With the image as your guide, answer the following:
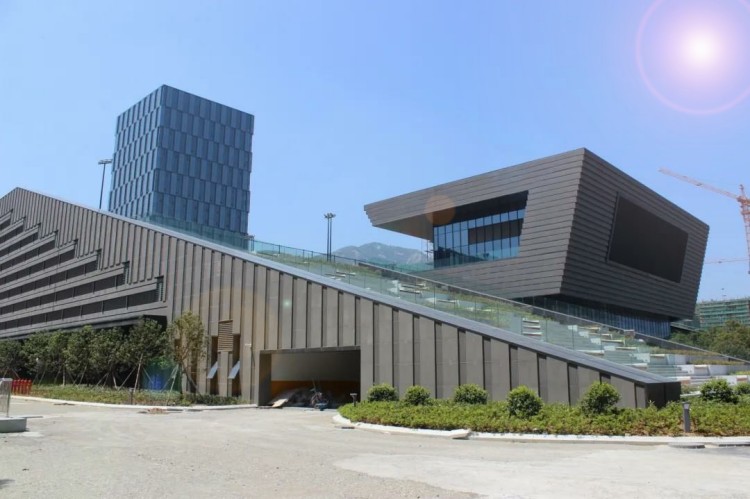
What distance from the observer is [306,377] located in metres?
38.1

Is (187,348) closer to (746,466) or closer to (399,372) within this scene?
(399,372)

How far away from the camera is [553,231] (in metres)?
50.7

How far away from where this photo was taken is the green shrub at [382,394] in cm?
2503

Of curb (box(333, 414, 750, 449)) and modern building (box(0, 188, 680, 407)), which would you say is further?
modern building (box(0, 188, 680, 407))

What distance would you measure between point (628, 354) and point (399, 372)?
9419 mm

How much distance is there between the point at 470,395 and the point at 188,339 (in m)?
20.9

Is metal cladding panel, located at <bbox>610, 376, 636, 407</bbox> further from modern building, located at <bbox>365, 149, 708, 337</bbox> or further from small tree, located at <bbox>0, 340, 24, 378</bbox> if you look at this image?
small tree, located at <bbox>0, 340, 24, 378</bbox>

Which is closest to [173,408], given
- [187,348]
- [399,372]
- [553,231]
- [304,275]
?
[187,348]

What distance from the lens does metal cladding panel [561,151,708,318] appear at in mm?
50281

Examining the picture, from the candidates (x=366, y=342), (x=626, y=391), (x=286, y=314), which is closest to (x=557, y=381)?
(x=626, y=391)

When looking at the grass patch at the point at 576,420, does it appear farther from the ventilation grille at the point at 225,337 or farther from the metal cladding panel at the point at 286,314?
the ventilation grille at the point at 225,337

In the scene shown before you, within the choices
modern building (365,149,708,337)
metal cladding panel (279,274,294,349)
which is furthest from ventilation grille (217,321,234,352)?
modern building (365,149,708,337)

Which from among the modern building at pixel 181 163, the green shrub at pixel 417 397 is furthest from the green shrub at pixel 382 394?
the modern building at pixel 181 163

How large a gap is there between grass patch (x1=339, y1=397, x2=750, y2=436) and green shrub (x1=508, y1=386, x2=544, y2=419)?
0.68ft
